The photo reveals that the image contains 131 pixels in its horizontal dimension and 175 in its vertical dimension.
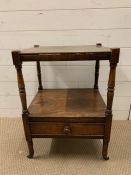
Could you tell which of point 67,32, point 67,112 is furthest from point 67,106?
point 67,32

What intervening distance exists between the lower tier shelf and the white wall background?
14cm

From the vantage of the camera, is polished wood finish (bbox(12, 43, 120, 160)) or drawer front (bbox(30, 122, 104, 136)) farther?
drawer front (bbox(30, 122, 104, 136))

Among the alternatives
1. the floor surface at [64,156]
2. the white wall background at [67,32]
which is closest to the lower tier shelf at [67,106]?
the white wall background at [67,32]

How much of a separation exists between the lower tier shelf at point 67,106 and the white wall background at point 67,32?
0.46 ft

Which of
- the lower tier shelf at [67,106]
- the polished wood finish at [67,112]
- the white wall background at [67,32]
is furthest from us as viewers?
the white wall background at [67,32]

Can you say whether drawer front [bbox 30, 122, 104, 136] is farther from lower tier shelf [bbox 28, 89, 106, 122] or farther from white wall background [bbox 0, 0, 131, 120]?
white wall background [bbox 0, 0, 131, 120]

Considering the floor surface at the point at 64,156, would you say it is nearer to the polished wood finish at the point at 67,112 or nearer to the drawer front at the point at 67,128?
the polished wood finish at the point at 67,112

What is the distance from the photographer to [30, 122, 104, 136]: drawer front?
1.07 meters

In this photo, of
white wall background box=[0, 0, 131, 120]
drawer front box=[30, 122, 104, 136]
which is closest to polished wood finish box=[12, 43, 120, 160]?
drawer front box=[30, 122, 104, 136]

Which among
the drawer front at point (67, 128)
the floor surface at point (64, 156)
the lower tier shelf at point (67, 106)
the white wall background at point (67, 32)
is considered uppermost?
the white wall background at point (67, 32)

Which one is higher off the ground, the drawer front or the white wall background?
the white wall background

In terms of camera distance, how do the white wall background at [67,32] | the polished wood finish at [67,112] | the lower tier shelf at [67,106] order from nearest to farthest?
1. the polished wood finish at [67,112]
2. the lower tier shelf at [67,106]
3. the white wall background at [67,32]

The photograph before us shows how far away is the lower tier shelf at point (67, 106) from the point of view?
1.06 meters

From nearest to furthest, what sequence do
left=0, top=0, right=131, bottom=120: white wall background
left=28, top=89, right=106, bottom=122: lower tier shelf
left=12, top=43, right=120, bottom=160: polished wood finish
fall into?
left=12, top=43, right=120, bottom=160: polished wood finish → left=28, top=89, right=106, bottom=122: lower tier shelf → left=0, top=0, right=131, bottom=120: white wall background
